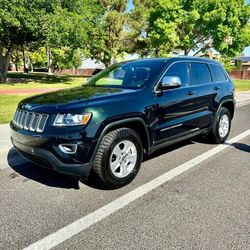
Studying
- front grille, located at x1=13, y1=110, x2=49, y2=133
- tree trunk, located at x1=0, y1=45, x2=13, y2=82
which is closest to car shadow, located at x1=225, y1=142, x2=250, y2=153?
front grille, located at x1=13, y1=110, x2=49, y2=133

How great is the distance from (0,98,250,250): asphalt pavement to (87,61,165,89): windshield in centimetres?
139

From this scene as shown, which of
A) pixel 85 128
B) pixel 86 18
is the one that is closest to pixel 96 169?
pixel 85 128

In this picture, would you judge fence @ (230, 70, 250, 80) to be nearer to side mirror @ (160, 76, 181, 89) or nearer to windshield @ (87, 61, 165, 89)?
windshield @ (87, 61, 165, 89)

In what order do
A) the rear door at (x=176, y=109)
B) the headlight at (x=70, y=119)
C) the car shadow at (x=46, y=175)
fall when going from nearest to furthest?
the headlight at (x=70, y=119) → the car shadow at (x=46, y=175) → the rear door at (x=176, y=109)

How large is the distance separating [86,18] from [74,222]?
75.0ft

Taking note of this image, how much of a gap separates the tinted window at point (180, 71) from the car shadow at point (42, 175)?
226 centimetres

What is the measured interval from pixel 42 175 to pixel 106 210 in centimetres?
152

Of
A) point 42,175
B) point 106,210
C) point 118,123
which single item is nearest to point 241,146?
point 118,123

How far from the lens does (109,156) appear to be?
4.06 m

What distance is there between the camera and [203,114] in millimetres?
5895

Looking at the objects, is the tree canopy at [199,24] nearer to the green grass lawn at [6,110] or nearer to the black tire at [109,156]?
the green grass lawn at [6,110]

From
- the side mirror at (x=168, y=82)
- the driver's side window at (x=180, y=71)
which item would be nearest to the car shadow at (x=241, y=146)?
the driver's side window at (x=180, y=71)

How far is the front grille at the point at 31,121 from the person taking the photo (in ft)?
12.7

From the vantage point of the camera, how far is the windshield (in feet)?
16.0
